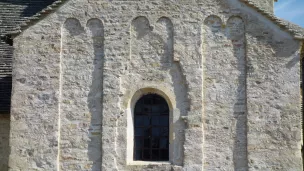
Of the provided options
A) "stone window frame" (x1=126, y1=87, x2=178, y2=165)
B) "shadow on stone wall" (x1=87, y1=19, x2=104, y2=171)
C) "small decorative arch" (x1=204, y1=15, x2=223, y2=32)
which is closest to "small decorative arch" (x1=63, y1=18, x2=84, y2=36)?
"shadow on stone wall" (x1=87, y1=19, x2=104, y2=171)

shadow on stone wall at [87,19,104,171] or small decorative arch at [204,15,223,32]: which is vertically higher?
small decorative arch at [204,15,223,32]

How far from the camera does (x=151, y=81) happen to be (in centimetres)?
1144

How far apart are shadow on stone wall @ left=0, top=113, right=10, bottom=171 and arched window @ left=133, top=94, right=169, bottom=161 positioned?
13.2 ft

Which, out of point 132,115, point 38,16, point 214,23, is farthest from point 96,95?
point 214,23

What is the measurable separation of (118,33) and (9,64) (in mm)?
4835

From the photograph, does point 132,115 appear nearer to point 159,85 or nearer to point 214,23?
point 159,85

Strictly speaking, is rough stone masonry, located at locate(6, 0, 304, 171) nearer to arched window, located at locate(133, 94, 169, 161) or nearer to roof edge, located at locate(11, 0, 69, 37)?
roof edge, located at locate(11, 0, 69, 37)

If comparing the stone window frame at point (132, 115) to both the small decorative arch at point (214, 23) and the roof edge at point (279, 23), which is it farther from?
the roof edge at point (279, 23)

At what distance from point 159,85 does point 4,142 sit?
509 cm

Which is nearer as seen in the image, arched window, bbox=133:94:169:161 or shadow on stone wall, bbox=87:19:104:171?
shadow on stone wall, bbox=87:19:104:171

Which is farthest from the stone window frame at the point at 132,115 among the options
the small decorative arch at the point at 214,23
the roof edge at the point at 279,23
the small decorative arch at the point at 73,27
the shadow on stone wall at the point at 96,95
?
the roof edge at the point at 279,23

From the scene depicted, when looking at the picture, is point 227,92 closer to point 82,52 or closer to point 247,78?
point 247,78

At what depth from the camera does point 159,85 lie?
11398mm

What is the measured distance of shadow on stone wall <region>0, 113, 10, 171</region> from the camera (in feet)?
42.8
